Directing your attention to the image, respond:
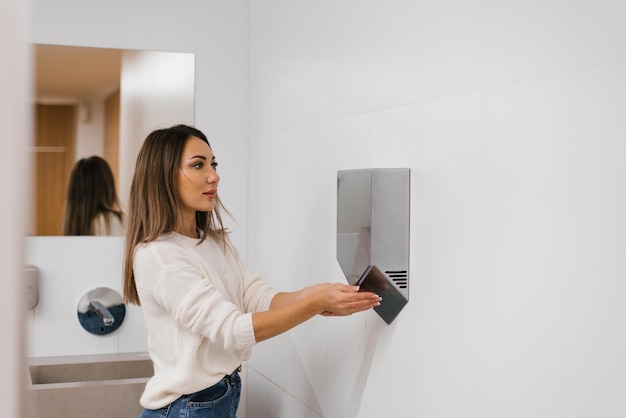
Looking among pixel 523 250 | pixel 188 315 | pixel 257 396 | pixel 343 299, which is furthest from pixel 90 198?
pixel 523 250

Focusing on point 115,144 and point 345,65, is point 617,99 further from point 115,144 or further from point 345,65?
point 115,144

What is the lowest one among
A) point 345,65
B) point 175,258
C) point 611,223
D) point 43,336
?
point 43,336

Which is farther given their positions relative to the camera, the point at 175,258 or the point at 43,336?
the point at 43,336

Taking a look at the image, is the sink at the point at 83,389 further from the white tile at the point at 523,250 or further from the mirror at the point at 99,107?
the white tile at the point at 523,250

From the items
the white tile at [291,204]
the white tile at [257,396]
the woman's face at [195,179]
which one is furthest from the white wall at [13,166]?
the white tile at [257,396]

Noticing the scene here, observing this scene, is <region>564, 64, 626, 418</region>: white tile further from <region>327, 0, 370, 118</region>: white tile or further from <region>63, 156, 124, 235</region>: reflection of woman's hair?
<region>63, 156, 124, 235</region>: reflection of woman's hair

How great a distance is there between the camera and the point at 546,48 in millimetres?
1052

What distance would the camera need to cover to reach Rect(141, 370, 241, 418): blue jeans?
1.70m

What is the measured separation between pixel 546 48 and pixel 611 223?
286 millimetres

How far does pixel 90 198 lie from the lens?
99.3 inches

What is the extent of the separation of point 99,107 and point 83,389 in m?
0.98

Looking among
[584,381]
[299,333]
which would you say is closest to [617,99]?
[584,381]

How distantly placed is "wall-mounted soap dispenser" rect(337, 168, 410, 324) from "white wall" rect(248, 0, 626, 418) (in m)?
0.03

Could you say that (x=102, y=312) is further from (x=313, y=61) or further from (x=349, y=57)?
(x=349, y=57)
